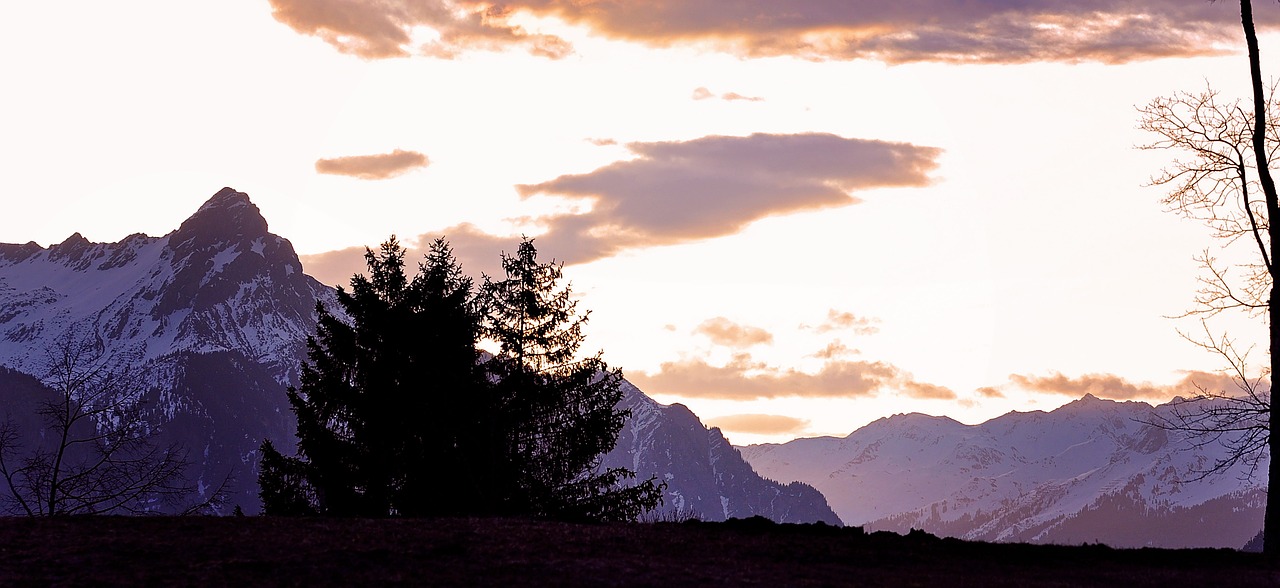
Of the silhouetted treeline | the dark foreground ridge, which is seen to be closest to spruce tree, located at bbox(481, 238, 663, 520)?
the silhouetted treeline

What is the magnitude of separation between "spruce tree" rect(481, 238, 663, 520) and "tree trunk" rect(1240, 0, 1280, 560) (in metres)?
22.7

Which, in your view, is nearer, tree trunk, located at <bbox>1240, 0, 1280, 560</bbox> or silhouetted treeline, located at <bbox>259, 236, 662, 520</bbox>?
tree trunk, located at <bbox>1240, 0, 1280, 560</bbox>

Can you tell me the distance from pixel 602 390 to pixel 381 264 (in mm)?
10576

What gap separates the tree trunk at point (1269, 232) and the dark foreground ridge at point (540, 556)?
2904 millimetres

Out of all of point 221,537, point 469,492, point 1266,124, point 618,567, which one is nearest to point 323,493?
point 469,492

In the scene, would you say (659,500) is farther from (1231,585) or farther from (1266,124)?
(1231,585)

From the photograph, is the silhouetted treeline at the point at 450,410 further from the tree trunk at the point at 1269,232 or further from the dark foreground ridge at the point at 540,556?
the tree trunk at the point at 1269,232

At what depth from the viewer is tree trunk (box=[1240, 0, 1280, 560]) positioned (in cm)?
2848

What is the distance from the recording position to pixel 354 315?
5122 centimetres

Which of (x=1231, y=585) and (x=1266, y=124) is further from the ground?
(x=1266, y=124)

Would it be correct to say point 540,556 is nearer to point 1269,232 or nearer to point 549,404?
point 1269,232

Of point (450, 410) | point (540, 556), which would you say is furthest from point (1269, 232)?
point (450, 410)

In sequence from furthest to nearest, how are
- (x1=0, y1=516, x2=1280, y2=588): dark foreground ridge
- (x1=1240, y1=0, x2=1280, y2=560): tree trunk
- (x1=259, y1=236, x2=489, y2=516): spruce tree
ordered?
(x1=259, y1=236, x2=489, y2=516): spruce tree < (x1=1240, y1=0, x2=1280, y2=560): tree trunk < (x1=0, y1=516, x2=1280, y2=588): dark foreground ridge

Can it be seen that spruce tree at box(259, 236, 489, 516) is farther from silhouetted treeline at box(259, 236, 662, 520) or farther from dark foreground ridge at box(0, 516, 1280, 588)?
dark foreground ridge at box(0, 516, 1280, 588)
